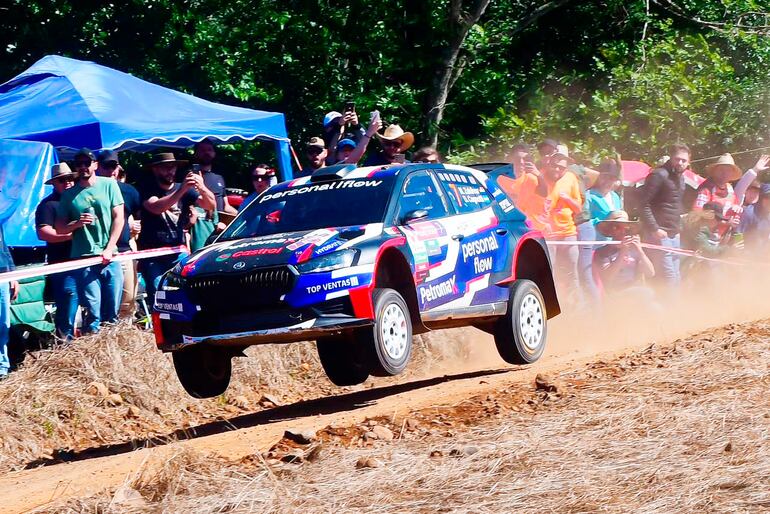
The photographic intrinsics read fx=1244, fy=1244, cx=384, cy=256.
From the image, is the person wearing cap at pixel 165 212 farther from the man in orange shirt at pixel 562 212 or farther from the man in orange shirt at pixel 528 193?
the man in orange shirt at pixel 562 212

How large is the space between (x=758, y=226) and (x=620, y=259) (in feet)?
15.9

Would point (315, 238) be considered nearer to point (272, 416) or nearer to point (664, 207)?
point (272, 416)

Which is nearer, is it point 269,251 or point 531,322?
point 269,251

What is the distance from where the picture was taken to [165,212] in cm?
1318

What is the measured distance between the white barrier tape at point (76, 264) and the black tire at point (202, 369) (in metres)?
2.00

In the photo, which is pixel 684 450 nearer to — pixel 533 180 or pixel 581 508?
pixel 581 508

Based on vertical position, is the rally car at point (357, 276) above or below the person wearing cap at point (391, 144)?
below

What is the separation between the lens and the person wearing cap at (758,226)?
1966cm

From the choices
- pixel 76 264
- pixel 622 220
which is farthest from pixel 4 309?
pixel 622 220

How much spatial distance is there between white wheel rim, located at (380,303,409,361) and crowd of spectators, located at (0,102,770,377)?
206cm

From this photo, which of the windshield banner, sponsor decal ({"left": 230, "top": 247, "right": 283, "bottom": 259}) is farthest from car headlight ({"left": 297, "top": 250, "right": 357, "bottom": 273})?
the windshield banner

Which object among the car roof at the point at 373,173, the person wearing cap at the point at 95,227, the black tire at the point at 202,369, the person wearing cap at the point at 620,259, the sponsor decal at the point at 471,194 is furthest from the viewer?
the person wearing cap at the point at 620,259

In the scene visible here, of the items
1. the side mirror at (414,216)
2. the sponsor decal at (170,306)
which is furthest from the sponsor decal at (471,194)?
the sponsor decal at (170,306)

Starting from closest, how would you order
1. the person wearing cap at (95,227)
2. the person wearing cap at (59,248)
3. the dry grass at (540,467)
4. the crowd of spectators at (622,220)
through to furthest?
the dry grass at (540,467)
the person wearing cap at (59,248)
the person wearing cap at (95,227)
the crowd of spectators at (622,220)
